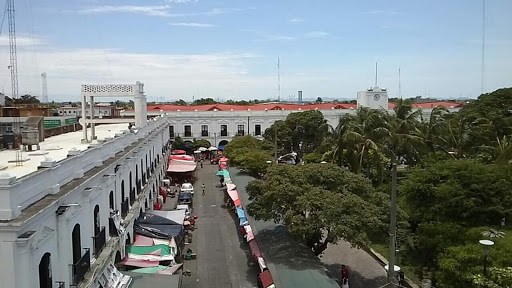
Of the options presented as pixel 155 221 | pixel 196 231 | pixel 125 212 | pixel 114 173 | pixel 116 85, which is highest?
pixel 116 85

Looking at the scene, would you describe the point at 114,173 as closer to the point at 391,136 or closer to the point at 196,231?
the point at 196,231

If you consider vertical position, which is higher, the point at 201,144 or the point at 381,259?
the point at 201,144

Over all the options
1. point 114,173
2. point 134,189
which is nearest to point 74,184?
point 114,173

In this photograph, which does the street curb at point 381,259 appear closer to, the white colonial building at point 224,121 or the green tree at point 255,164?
the green tree at point 255,164

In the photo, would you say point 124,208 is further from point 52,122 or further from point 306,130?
point 306,130

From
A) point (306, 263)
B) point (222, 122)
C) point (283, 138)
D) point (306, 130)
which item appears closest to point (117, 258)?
point (306, 263)

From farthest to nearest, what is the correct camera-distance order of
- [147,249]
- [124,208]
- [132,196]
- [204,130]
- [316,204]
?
[204,130], [132,196], [147,249], [316,204], [124,208]

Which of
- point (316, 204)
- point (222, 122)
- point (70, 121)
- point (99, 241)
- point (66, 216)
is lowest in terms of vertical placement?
point (99, 241)
